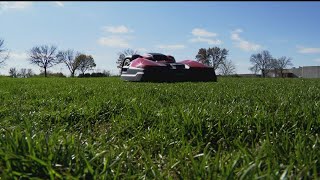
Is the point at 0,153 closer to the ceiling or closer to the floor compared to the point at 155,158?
closer to the ceiling

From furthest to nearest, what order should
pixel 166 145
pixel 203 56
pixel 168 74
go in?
pixel 203 56
pixel 168 74
pixel 166 145

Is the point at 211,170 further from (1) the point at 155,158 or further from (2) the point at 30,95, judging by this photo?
(2) the point at 30,95

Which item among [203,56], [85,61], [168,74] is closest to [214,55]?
[203,56]

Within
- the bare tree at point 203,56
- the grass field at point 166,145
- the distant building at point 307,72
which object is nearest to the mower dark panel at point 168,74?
the grass field at point 166,145

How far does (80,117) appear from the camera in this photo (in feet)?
15.3

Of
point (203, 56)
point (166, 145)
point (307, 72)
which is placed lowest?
point (166, 145)

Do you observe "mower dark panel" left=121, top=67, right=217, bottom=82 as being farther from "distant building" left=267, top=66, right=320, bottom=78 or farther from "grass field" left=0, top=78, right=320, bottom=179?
"distant building" left=267, top=66, right=320, bottom=78

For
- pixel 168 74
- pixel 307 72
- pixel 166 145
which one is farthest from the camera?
pixel 307 72

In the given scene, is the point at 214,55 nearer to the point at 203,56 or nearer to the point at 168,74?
the point at 203,56

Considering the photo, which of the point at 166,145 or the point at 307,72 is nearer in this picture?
Answer: the point at 166,145

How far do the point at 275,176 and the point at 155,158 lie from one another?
3.91ft

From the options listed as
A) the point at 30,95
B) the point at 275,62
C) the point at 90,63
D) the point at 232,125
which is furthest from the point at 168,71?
the point at 275,62

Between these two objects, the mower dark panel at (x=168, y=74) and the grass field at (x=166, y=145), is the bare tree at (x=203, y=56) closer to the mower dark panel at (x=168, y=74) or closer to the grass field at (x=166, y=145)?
the mower dark panel at (x=168, y=74)

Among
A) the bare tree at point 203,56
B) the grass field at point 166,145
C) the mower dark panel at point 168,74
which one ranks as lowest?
the grass field at point 166,145
